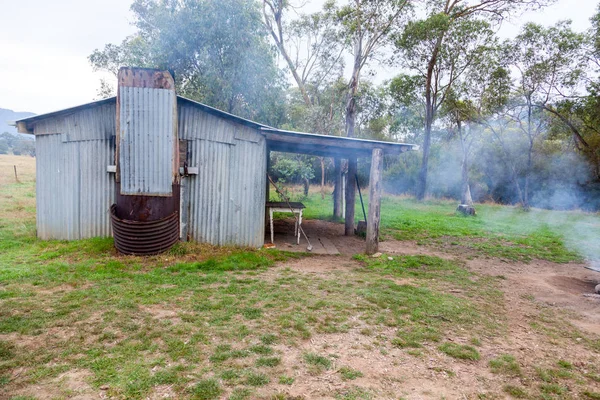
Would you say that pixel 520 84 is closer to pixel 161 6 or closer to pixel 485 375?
pixel 161 6

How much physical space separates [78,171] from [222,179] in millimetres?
2813

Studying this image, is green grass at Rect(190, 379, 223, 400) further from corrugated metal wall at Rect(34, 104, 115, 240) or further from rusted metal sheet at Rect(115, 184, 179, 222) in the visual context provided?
corrugated metal wall at Rect(34, 104, 115, 240)

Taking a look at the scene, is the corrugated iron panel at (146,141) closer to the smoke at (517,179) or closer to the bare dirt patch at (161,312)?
the bare dirt patch at (161,312)

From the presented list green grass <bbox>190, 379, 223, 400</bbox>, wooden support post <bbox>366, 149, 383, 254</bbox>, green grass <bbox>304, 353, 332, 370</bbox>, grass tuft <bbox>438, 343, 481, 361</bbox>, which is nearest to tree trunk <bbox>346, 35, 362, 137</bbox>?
wooden support post <bbox>366, 149, 383, 254</bbox>

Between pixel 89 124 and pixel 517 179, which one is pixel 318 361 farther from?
pixel 517 179

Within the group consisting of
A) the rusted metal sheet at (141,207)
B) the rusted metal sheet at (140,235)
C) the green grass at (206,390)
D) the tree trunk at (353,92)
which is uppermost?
the tree trunk at (353,92)

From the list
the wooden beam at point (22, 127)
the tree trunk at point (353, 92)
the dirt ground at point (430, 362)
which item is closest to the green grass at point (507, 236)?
the dirt ground at point (430, 362)

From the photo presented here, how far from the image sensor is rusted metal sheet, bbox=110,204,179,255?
5.66 meters

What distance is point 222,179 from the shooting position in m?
6.64

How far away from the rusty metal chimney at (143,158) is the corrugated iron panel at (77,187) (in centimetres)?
91

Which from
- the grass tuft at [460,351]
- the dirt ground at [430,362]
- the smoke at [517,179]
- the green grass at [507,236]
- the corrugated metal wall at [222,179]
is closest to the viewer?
the dirt ground at [430,362]

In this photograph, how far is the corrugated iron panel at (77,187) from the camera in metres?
6.46

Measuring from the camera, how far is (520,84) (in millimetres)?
17203

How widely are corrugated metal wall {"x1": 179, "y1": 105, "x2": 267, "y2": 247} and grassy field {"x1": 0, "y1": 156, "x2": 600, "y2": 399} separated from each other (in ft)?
1.73
